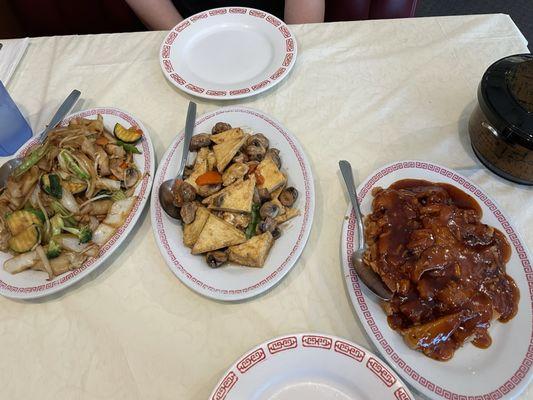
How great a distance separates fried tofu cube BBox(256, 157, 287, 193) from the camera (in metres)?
1.29

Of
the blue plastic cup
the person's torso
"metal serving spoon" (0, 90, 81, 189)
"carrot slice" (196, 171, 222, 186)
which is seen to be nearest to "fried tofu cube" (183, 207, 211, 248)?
"carrot slice" (196, 171, 222, 186)

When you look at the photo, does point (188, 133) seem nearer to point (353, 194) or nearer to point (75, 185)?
point (75, 185)

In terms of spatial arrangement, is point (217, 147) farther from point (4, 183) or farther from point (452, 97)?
point (452, 97)

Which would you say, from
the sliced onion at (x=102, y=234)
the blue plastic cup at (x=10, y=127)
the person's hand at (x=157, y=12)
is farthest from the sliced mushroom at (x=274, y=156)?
the person's hand at (x=157, y=12)

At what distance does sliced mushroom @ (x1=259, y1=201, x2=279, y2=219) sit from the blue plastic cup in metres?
1.04

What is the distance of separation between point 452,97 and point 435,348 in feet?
3.46

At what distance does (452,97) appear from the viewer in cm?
161

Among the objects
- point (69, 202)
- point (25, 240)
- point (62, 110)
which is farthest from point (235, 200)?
point (62, 110)

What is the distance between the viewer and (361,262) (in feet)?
3.72

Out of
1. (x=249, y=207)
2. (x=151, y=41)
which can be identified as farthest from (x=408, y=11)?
(x=249, y=207)

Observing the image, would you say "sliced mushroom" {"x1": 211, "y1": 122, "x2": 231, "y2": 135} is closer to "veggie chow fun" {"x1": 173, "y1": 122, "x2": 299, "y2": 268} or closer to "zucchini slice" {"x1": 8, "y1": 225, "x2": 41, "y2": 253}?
"veggie chow fun" {"x1": 173, "y1": 122, "x2": 299, "y2": 268}

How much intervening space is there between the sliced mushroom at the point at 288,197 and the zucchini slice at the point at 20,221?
2.55 feet

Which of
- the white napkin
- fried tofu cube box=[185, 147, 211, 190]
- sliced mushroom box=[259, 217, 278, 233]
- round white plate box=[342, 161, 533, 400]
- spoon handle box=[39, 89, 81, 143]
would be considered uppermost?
the white napkin

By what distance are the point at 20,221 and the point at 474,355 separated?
137 centimetres
